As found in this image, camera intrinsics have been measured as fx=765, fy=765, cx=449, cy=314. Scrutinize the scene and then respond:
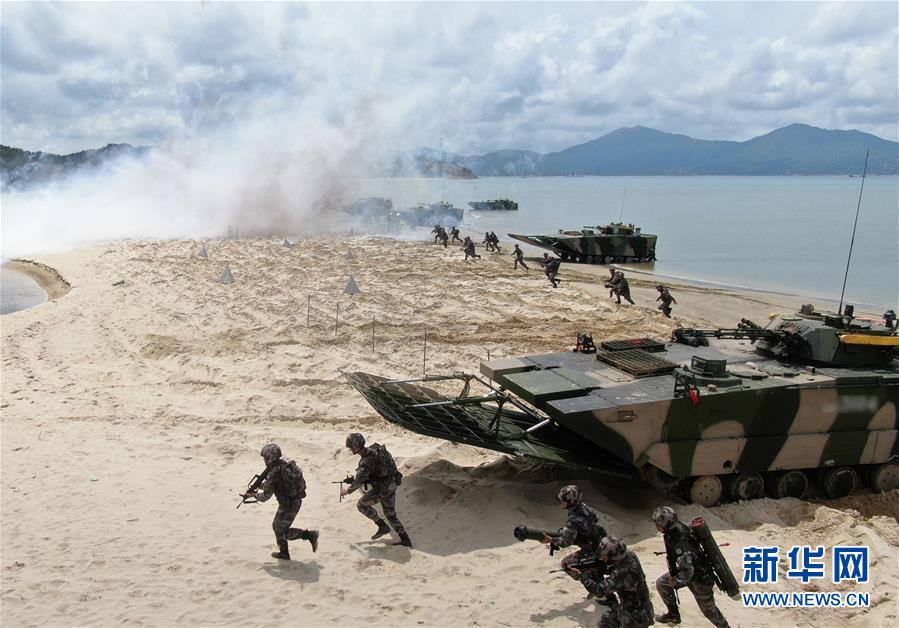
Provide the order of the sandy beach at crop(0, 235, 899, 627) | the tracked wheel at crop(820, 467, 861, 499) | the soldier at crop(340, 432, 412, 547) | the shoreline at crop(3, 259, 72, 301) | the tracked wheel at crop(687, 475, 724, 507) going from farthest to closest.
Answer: the shoreline at crop(3, 259, 72, 301) < the tracked wheel at crop(820, 467, 861, 499) < the tracked wheel at crop(687, 475, 724, 507) < the soldier at crop(340, 432, 412, 547) < the sandy beach at crop(0, 235, 899, 627)

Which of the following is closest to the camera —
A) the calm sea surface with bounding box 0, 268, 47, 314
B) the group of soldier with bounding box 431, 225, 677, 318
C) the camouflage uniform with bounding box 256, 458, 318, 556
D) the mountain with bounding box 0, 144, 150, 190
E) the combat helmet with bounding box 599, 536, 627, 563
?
the combat helmet with bounding box 599, 536, 627, 563

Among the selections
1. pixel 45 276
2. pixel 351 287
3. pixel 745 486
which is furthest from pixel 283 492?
pixel 45 276

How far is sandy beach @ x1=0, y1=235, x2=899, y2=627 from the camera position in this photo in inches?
275

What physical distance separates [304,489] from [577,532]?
279cm

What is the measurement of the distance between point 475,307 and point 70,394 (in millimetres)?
10609

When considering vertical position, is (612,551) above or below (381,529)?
above

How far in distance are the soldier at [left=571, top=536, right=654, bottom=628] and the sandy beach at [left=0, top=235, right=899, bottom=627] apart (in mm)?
1051

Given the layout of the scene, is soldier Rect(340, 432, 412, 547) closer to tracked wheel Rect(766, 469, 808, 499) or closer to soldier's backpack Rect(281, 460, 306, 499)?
soldier's backpack Rect(281, 460, 306, 499)

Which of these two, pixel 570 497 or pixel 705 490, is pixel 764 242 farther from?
pixel 570 497

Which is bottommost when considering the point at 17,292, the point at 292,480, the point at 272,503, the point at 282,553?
the point at 17,292

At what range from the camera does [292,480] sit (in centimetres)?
756

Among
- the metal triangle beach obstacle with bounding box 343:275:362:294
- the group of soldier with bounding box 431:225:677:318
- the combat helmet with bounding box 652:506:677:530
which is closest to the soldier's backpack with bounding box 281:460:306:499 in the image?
the combat helmet with bounding box 652:506:677:530

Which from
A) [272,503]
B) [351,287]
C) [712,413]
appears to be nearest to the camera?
[712,413]

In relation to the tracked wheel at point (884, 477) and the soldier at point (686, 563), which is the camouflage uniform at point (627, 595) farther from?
the tracked wheel at point (884, 477)
